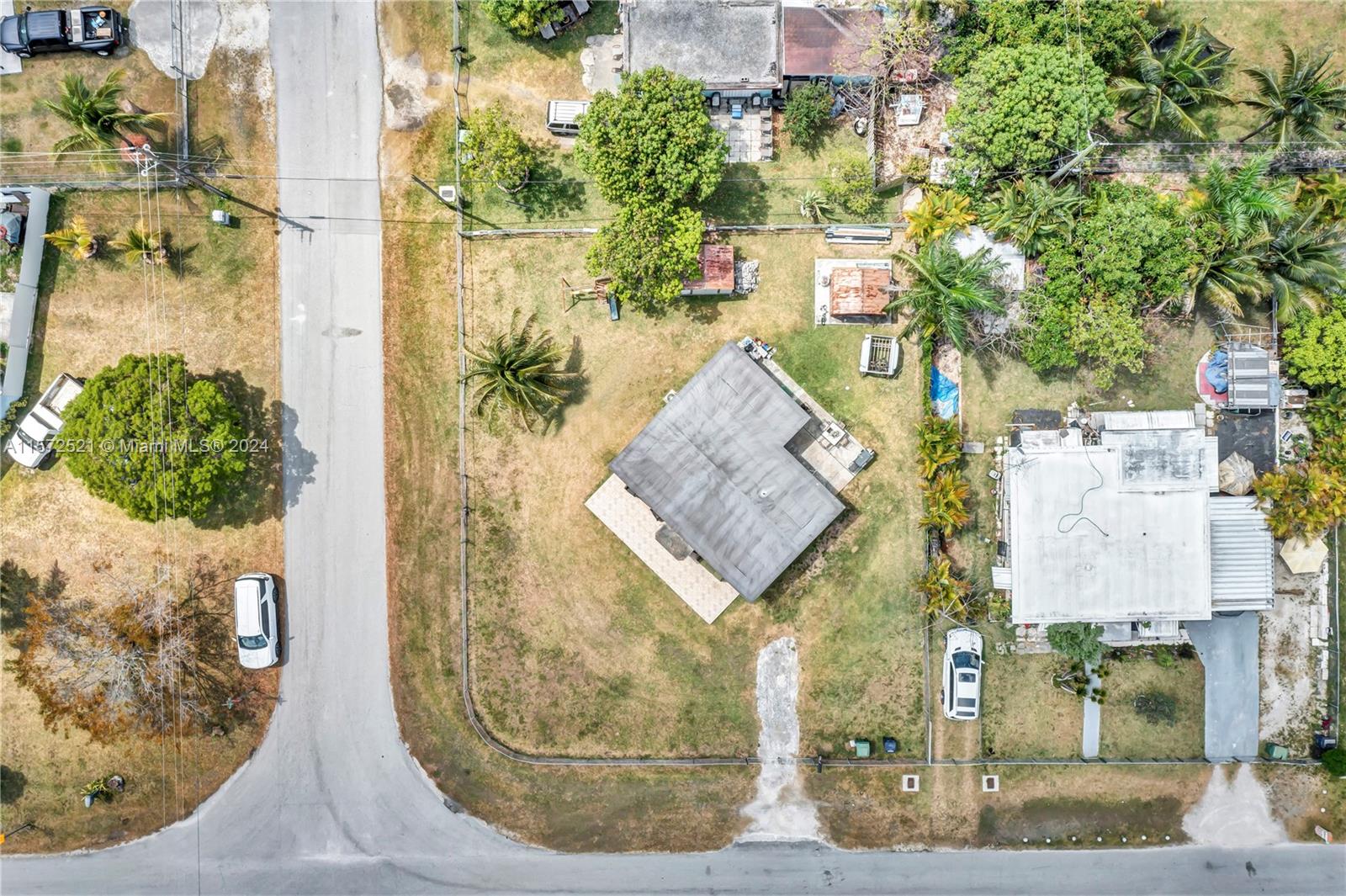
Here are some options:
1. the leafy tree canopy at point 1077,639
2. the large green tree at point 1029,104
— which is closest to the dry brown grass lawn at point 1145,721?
the leafy tree canopy at point 1077,639

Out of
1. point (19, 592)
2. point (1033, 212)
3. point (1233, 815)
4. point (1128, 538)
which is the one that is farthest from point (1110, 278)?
point (19, 592)

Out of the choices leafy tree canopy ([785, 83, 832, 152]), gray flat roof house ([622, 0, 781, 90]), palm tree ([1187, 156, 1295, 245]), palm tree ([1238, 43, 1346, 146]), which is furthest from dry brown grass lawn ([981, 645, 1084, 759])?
gray flat roof house ([622, 0, 781, 90])

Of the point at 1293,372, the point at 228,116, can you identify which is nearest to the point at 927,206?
the point at 1293,372

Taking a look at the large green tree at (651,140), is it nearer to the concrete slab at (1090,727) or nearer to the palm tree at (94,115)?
the palm tree at (94,115)

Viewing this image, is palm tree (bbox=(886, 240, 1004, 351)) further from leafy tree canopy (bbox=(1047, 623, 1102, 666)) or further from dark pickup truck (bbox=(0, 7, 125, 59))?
dark pickup truck (bbox=(0, 7, 125, 59))

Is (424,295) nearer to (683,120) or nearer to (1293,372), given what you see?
(683,120)

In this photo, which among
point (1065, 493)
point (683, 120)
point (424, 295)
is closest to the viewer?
point (683, 120)
